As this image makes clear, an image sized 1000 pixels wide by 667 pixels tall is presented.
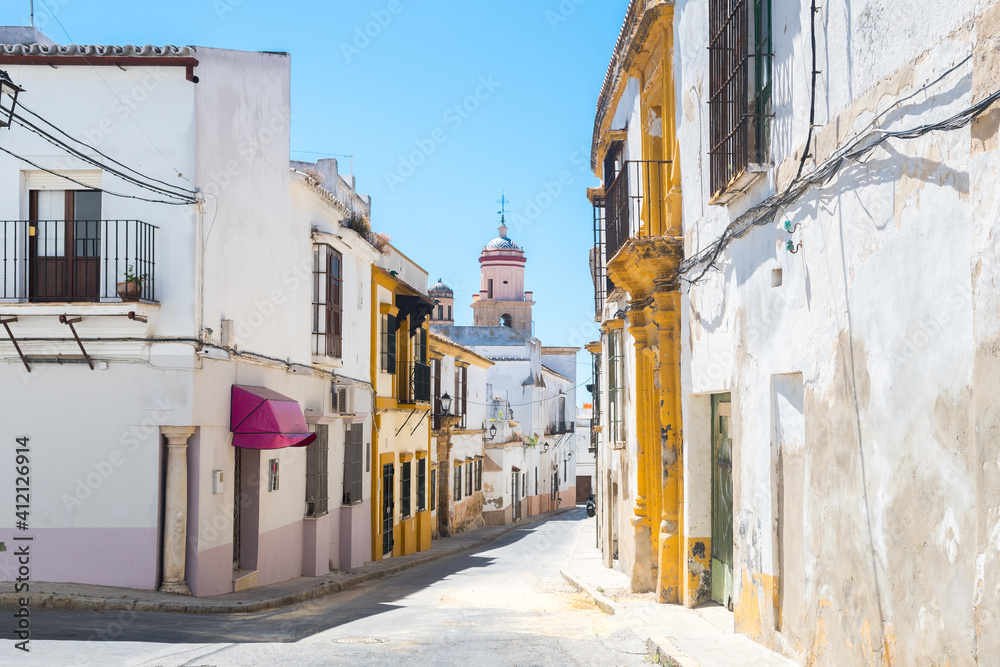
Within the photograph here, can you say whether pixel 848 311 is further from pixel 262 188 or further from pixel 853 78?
pixel 262 188

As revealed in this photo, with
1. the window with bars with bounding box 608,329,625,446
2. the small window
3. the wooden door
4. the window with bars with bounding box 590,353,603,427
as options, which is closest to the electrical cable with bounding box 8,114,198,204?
the wooden door

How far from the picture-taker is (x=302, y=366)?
50.9 feet

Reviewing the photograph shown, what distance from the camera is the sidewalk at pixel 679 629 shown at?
7.28 metres

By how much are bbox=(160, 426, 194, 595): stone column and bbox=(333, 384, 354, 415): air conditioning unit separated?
6.05 m

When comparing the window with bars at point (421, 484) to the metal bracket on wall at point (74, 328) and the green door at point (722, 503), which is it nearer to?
the metal bracket on wall at point (74, 328)

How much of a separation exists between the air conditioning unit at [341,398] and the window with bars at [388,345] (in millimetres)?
3296

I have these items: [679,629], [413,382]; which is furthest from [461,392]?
[679,629]

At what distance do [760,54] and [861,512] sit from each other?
3.67m

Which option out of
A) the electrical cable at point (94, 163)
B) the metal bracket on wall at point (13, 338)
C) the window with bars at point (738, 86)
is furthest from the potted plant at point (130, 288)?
the window with bars at point (738, 86)

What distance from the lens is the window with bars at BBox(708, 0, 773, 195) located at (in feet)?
25.4

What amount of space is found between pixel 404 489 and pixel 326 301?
26.3 ft

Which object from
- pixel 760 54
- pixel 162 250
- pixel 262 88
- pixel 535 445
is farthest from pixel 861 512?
pixel 535 445

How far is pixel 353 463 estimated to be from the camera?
735 inches

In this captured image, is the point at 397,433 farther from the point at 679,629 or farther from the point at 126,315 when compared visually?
the point at 679,629
